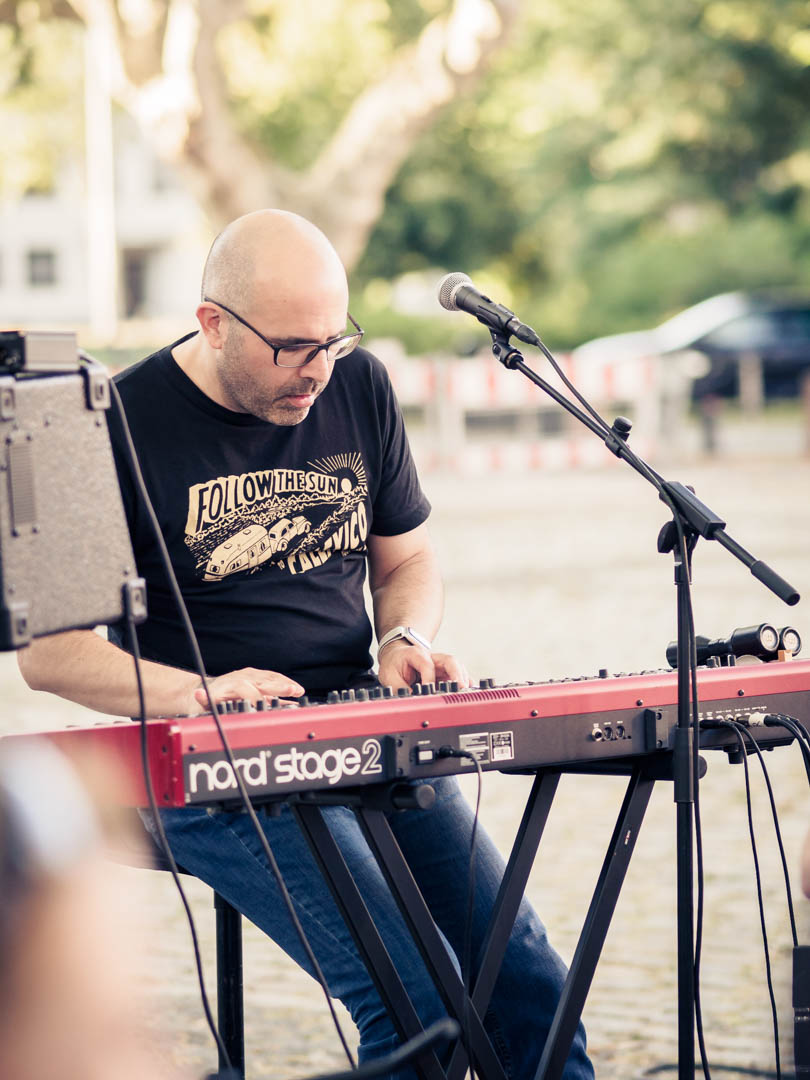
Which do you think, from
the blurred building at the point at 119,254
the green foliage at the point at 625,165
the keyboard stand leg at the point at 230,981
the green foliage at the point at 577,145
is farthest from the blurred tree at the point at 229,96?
the blurred building at the point at 119,254

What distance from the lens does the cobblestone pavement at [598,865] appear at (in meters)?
4.11

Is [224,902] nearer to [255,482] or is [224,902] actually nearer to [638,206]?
[255,482]

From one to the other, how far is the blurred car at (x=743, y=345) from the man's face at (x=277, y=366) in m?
25.4

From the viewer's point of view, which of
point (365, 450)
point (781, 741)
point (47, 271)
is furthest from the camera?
point (47, 271)

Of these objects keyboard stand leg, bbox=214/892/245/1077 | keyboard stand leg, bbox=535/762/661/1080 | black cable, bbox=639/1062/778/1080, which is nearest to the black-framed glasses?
keyboard stand leg, bbox=535/762/661/1080

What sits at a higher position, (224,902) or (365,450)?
(365,450)

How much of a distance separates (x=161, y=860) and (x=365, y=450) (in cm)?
93

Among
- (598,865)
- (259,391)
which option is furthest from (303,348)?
(598,865)

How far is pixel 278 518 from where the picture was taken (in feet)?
10.7

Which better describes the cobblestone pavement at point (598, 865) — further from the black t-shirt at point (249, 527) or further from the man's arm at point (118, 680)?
the black t-shirt at point (249, 527)

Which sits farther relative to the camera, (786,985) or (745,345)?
(745,345)

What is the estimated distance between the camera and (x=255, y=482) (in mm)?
3252

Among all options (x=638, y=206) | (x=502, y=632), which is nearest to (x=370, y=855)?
(x=502, y=632)

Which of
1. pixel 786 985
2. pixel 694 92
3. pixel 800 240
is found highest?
pixel 694 92
